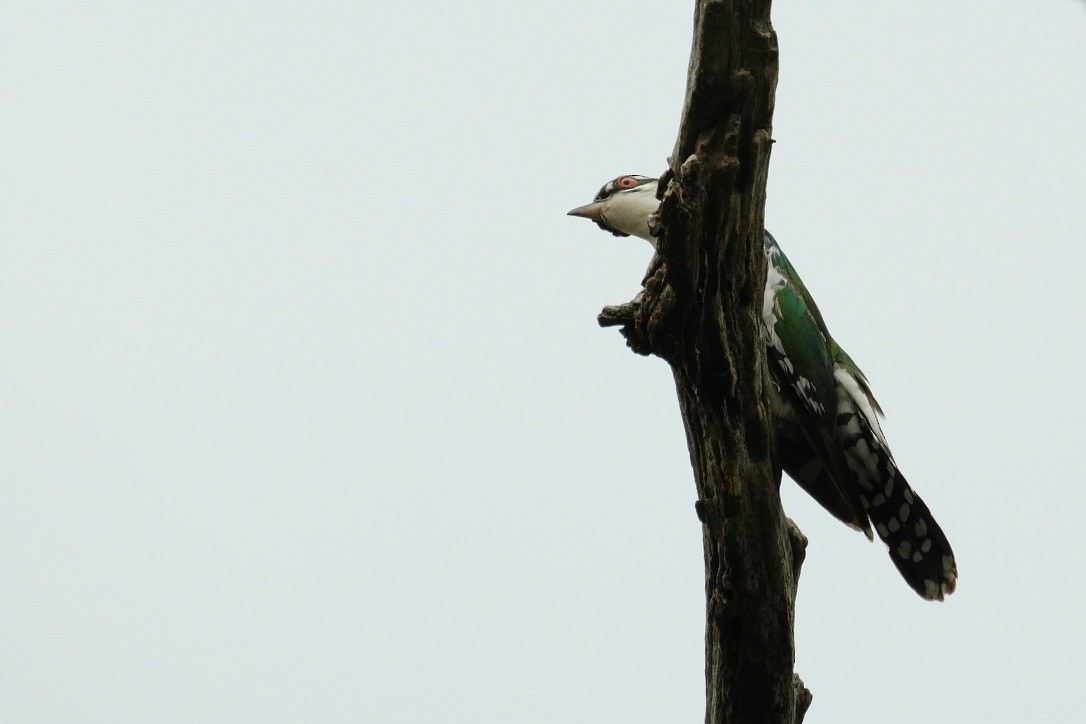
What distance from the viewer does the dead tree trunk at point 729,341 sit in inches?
115

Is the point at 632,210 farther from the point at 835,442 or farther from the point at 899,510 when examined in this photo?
the point at 899,510

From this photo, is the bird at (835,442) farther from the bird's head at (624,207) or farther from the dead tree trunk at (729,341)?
the dead tree trunk at (729,341)

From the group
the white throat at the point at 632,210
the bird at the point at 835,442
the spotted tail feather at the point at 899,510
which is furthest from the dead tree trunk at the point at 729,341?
the white throat at the point at 632,210

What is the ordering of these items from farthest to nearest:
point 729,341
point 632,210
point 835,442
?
point 632,210 < point 835,442 < point 729,341

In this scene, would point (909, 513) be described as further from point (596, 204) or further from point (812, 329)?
point (596, 204)

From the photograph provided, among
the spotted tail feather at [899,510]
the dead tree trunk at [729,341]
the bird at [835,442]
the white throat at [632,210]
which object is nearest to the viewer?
the dead tree trunk at [729,341]

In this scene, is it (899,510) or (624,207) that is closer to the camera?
Result: (899,510)

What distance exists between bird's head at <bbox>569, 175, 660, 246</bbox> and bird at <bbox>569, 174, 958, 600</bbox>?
8cm

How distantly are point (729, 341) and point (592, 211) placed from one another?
5.51 ft

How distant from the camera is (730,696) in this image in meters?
3.73

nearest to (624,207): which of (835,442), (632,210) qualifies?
(632,210)

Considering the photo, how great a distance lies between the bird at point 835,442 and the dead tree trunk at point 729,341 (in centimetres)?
40

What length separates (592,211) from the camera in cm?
474

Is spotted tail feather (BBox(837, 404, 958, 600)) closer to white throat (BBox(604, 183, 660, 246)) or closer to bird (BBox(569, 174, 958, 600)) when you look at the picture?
bird (BBox(569, 174, 958, 600))
